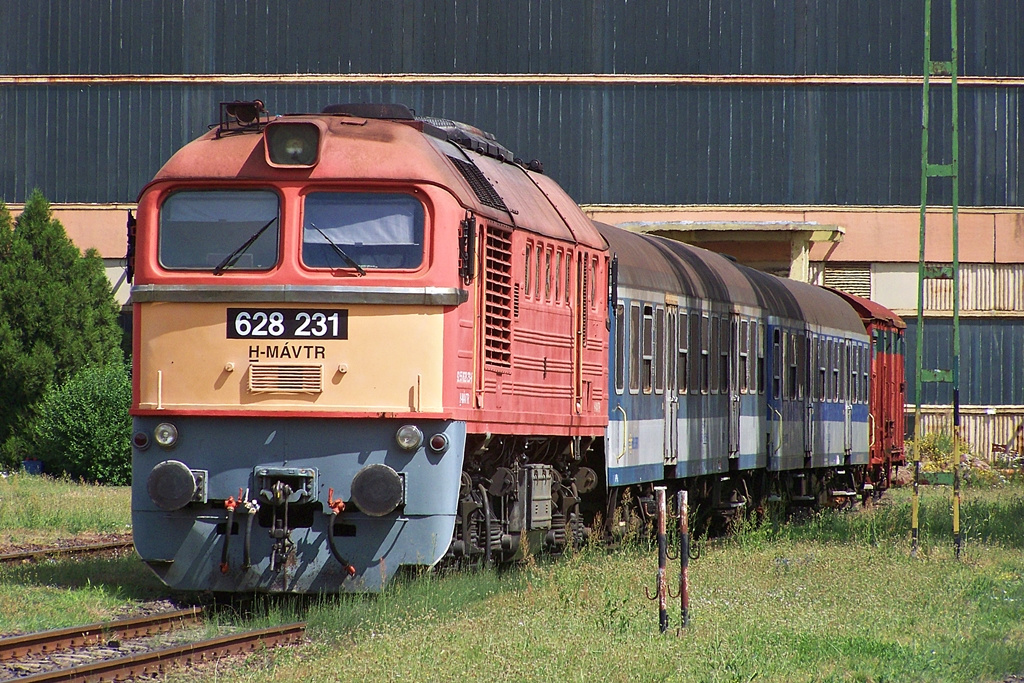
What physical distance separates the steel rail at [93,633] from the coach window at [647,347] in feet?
20.7

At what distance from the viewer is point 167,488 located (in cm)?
1004

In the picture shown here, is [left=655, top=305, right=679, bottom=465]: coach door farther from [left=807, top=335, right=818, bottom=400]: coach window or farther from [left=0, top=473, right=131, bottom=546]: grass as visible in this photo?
[left=0, top=473, right=131, bottom=546]: grass

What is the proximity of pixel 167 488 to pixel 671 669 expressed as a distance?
12.5ft

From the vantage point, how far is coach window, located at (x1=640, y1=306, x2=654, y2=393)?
50.2 ft

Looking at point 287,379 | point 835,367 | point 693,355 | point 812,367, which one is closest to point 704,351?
point 693,355

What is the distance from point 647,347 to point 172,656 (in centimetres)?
790

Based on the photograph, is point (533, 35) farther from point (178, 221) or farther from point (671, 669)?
point (671, 669)

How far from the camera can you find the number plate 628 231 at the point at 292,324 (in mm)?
10172

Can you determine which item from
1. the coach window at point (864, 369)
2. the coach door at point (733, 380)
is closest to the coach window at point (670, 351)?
the coach door at point (733, 380)

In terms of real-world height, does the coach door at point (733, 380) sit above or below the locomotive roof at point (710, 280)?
below

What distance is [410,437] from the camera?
10008mm

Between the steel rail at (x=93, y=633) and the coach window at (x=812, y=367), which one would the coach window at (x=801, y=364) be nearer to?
the coach window at (x=812, y=367)

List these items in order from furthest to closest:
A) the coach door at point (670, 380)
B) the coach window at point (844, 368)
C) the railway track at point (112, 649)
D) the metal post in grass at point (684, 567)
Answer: the coach window at point (844, 368) < the coach door at point (670, 380) < the metal post in grass at point (684, 567) < the railway track at point (112, 649)

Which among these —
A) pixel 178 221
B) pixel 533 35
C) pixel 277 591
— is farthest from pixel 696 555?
pixel 533 35
